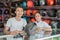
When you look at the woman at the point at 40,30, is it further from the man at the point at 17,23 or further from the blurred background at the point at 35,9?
the blurred background at the point at 35,9

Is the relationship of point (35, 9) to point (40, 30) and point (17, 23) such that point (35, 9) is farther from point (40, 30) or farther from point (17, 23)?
point (40, 30)

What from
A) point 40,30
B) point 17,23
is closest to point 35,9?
point 17,23

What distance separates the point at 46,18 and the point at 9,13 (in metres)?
1.24

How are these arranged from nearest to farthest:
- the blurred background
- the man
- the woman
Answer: the woman → the man → the blurred background

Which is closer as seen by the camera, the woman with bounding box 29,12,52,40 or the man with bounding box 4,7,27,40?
the woman with bounding box 29,12,52,40

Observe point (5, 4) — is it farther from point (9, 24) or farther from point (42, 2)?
point (9, 24)

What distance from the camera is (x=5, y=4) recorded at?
5.75 meters

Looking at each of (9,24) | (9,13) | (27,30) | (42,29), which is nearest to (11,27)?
(9,24)

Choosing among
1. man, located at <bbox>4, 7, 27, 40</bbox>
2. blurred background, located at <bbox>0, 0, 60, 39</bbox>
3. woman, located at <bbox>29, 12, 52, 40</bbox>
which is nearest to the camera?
woman, located at <bbox>29, 12, 52, 40</bbox>

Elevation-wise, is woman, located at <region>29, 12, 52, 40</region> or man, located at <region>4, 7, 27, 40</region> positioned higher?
man, located at <region>4, 7, 27, 40</region>

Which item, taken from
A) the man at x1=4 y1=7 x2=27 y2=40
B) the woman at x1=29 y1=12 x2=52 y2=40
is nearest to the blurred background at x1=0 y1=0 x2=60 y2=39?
the woman at x1=29 y1=12 x2=52 y2=40

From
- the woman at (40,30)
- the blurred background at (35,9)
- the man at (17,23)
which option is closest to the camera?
the woman at (40,30)

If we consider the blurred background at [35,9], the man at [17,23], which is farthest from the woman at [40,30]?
the blurred background at [35,9]

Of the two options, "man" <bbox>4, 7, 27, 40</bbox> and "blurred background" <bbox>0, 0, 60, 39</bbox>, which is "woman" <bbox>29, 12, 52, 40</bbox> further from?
"blurred background" <bbox>0, 0, 60, 39</bbox>
